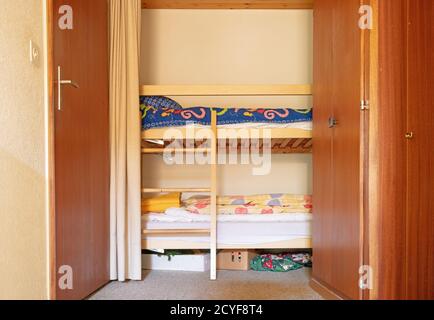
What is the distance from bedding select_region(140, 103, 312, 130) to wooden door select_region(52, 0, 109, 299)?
26cm

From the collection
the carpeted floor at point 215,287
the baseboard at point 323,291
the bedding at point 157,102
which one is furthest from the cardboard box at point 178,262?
the bedding at point 157,102

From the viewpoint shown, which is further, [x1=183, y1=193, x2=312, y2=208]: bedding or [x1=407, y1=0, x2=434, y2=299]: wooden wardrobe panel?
[x1=183, y1=193, x2=312, y2=208]: bedding

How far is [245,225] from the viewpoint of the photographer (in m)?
2.51

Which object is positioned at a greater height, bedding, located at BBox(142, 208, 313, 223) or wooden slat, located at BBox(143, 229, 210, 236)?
bedding, located at BBox(142, 208, 313, 223)

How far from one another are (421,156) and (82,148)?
1469mm

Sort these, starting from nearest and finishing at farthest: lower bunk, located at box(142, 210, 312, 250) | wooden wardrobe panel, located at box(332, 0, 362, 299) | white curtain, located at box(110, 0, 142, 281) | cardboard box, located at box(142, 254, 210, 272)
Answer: wooden wardrobe panel, located at box(332, 0, 362, 299) < white curtain, located at box(110, 0, 142, 281) < lower bunk, located at box(142, 210, 312, 250) < cardboard box, located at box(142, 254, 210, 272)

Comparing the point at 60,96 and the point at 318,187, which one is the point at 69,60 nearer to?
the point at 60,96

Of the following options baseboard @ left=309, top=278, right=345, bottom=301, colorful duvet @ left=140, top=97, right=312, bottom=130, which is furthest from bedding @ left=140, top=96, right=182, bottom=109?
baseboard @ left=309, top=278, right=345, bottom=301

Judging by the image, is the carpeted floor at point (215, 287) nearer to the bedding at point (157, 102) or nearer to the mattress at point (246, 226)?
the mattress at point (246, 226)

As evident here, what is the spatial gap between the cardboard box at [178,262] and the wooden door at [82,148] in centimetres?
44

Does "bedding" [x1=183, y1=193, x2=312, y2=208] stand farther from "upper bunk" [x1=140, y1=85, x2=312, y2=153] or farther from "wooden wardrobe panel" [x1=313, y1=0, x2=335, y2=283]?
"upper bunk" [x1=140, y1=85, x2=312, y2=153]

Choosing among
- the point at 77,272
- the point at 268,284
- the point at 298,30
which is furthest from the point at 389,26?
the point at 298,30

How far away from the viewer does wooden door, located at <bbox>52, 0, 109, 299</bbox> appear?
173cm

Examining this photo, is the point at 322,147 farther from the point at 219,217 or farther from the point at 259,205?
the point at 219,217
